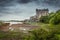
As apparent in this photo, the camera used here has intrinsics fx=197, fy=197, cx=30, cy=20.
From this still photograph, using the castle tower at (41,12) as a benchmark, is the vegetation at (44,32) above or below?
below

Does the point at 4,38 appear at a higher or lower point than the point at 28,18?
lower

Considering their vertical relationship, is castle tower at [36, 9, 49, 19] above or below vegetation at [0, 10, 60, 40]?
above

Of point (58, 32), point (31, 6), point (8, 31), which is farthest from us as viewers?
point (31, 6)

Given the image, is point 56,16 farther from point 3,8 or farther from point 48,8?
point 3,8

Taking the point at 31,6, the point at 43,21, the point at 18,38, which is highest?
the point at 31,6

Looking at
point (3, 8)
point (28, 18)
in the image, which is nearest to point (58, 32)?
point (28, 18)

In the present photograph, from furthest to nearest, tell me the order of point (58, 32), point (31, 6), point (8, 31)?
1. point (31, 6)
2. point (8, 31)
3. point (58, 32)

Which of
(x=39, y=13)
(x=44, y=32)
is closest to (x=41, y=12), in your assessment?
(x=39, y=13)

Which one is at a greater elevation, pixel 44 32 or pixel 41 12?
pixel 41 12

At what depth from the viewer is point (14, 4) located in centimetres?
349

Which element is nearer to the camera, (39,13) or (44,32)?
(44,32)

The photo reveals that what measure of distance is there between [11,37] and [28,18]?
0.48 m

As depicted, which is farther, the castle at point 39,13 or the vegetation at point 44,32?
the castle at point 39,13

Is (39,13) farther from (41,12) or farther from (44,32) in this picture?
(44,32)
